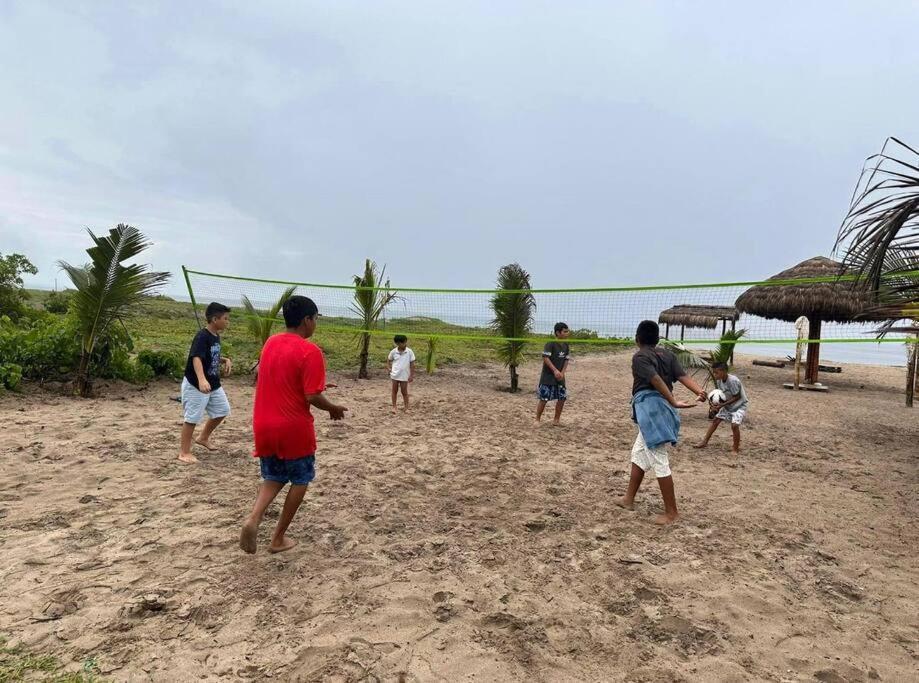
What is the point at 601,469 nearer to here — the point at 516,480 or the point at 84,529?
the point at 516,480

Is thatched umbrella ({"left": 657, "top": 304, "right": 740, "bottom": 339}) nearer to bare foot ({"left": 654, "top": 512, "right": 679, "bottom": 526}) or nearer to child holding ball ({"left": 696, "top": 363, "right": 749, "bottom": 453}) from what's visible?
child holding ball ({"left": 696, "top": 363, "right": 749, "bottom": 453})

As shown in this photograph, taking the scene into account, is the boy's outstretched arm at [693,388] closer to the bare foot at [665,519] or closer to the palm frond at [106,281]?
the bare foot at [665,519]

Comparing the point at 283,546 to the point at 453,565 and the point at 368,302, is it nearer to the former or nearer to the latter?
the point at 453,565

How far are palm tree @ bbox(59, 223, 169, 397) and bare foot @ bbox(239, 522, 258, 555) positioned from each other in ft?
17.5


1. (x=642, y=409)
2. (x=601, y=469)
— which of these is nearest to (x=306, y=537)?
(x=642, y=409)

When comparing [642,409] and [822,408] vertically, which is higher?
[642,409]

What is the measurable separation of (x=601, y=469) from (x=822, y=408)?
21.8 ft

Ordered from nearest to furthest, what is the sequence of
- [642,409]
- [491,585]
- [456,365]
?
[491,585] < [642,409] < [456,365]

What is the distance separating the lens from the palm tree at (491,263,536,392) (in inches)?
392

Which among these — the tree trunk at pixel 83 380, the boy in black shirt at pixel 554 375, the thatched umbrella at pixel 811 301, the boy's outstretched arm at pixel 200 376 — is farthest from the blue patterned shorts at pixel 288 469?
the thatched umbrella at pixel 811 301

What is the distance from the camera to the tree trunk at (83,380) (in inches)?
259

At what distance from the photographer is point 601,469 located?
186 inches

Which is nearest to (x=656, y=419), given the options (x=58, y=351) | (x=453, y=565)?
(x=453, y=565)

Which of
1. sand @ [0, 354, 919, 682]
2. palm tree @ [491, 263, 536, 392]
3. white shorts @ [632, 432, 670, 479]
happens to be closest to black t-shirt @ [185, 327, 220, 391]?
sand @ [0, 354, 919, 682]
